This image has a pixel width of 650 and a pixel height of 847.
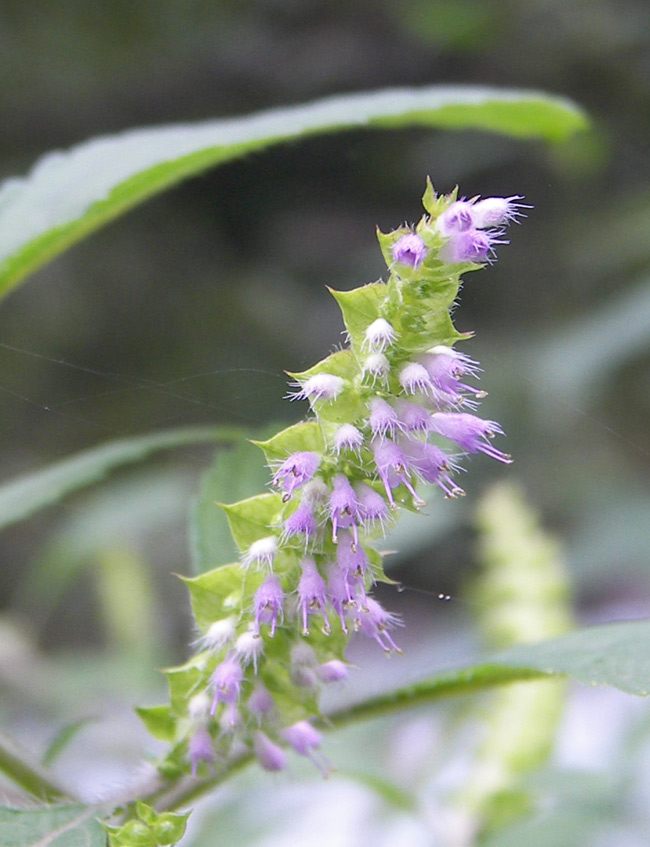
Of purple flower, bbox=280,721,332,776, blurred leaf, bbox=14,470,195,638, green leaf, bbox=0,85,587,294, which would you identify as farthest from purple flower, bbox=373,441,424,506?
blurred leaf, bbox=14,470,195,638

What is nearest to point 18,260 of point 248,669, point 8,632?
point 248,669

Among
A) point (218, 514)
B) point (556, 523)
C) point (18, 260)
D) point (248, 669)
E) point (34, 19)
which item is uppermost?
point (34, 19)

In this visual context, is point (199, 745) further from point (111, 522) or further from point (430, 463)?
point (111, 522)

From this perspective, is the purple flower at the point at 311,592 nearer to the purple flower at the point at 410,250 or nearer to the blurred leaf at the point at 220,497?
the purple flower at the point at 410,250

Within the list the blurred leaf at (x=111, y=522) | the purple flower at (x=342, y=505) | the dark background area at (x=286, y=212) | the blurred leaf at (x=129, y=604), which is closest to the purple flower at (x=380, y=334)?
the purple flower at (x=342, y=505)

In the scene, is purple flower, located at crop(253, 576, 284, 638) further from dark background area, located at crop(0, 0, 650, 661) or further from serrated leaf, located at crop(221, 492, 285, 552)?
dark background area, located at crop(0, 0, 650, 661)

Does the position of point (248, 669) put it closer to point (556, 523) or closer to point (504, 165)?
point (556, 523)

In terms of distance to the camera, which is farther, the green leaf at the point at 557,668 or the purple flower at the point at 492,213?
the green leaf at the point at 557,668
